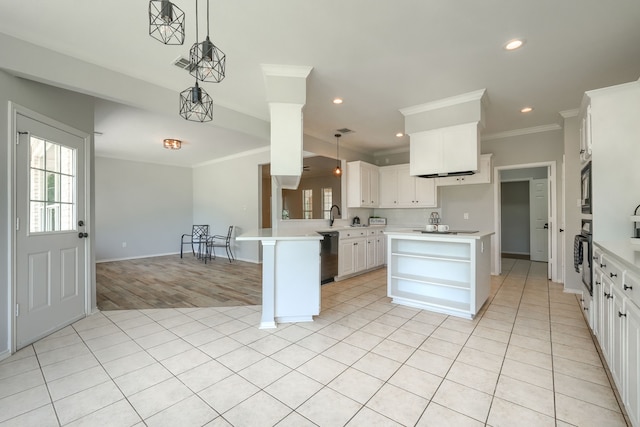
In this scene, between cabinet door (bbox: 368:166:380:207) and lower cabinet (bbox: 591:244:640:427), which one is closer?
lower cabinet (bbox: 591:244:640:427)

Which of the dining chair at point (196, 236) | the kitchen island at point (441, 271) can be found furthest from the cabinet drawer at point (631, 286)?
the dining chair at point (196, 236)

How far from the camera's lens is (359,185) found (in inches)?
223

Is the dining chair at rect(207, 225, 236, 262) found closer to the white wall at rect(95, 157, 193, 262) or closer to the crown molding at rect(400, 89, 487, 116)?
the white wall at rect(95, 157, 193, 262)

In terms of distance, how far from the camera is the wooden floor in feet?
12.1

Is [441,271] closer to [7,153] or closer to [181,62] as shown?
[181,62]

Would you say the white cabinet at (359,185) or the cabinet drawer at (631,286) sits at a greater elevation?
the white cabinet at (359,185)

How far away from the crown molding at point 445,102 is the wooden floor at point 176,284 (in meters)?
3.26

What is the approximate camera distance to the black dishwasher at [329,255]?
4512 mm

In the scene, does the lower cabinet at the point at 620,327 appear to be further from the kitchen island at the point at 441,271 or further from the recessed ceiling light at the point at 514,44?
the recessed ceiling light at the point at 514,44

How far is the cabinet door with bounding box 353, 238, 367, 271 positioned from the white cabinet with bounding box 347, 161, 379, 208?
85 centimetres

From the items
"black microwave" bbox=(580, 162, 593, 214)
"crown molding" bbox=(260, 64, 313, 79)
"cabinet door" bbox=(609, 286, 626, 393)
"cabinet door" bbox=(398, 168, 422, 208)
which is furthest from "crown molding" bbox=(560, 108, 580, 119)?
"crown molding" bbox=(260, 64, 313, 79)

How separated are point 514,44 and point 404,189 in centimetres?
361

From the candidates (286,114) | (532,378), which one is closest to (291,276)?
(286,114)

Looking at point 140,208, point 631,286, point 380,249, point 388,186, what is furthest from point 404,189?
point 140,208
